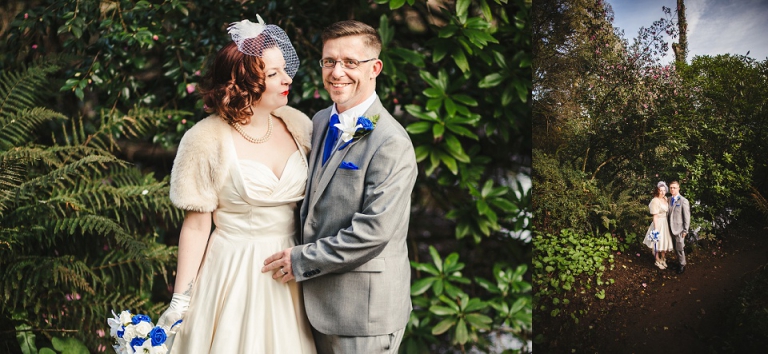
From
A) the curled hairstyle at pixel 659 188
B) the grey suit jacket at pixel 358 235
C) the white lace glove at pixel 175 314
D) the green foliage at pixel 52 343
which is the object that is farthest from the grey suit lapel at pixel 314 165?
the green foliage at pixel 52 343

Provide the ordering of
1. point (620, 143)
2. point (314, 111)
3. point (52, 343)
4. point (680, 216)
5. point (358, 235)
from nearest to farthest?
point (358, 235)
point (680, 216)
point (620, 143)
point (52, 343)
point (314, 111)

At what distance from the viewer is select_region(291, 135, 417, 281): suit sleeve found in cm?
201

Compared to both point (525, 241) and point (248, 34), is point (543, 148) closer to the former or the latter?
point (525, 241)

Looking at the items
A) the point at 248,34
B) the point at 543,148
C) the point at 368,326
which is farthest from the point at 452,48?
the point at 368,326

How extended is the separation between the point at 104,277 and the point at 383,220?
1.80 m

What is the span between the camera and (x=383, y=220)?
2.01m

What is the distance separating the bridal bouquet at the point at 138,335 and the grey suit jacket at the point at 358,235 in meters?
0.45

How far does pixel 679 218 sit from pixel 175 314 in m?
1.96

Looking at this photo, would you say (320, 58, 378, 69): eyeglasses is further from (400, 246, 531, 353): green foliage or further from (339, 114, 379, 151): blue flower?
(400, 246, 531, 353): green foliage

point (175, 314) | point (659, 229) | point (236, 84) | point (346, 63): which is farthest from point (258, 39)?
point (659, 229)

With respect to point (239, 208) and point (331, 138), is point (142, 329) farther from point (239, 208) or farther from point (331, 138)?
point (331, 138)

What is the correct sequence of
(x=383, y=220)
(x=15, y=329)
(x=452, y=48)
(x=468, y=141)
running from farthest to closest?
1. (x=468, y=141)
2. (x=452, y=48)
3. (x=15, y=329)
4. (x=383, y=220)

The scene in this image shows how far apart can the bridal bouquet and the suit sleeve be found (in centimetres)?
46

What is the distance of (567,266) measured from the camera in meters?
3.13
